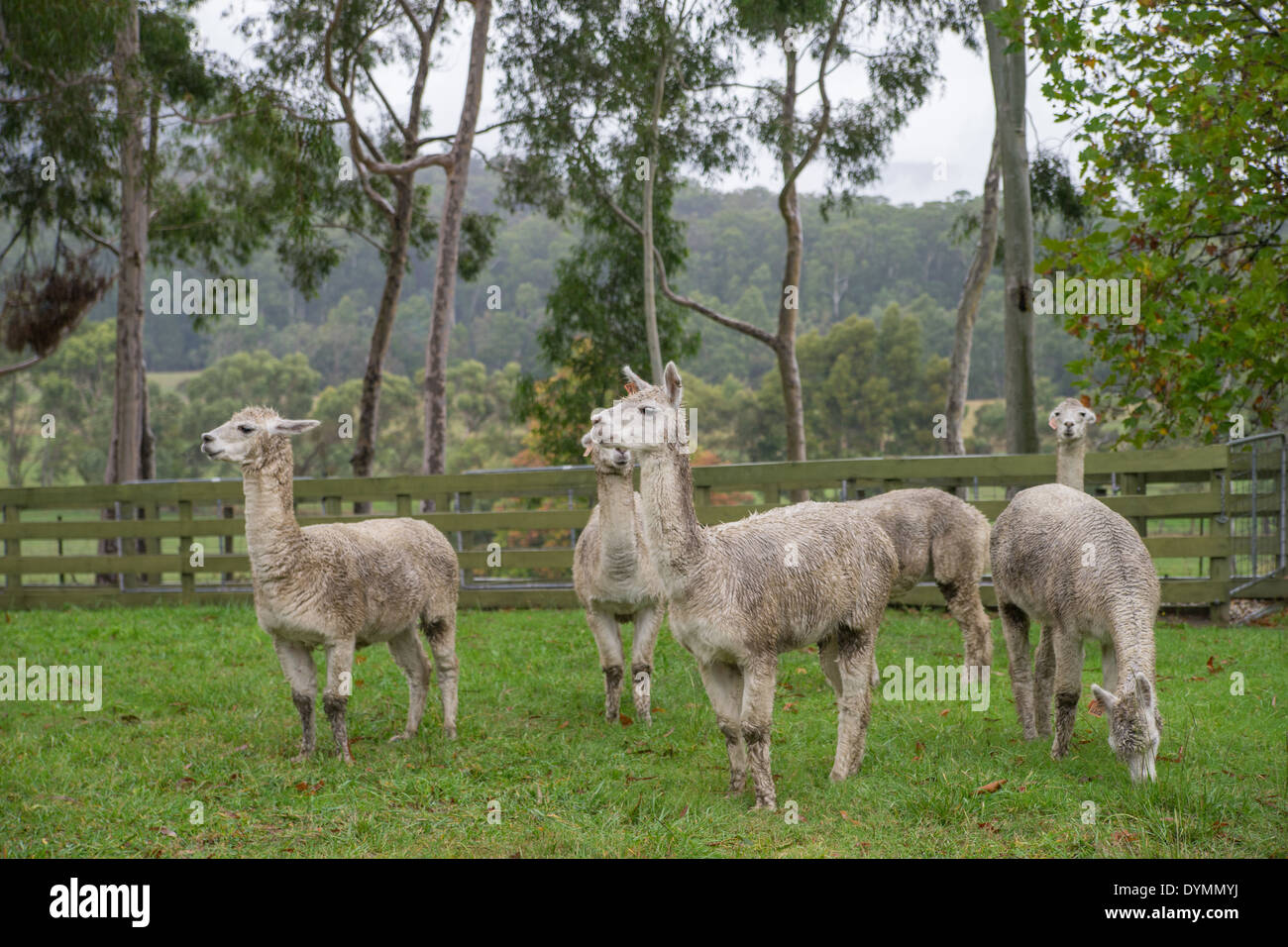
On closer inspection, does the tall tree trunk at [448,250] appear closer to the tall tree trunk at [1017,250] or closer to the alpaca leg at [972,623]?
the tall tree trunk at [1017,250]

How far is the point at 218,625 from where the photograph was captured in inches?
467

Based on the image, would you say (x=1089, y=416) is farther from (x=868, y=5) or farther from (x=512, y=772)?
(x=868, y=5)

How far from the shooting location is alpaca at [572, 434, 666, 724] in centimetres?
725

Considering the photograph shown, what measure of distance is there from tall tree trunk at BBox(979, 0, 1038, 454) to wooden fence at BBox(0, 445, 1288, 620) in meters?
1.19

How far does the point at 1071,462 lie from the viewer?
24.8ft

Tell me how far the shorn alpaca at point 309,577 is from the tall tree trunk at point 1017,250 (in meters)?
8.83

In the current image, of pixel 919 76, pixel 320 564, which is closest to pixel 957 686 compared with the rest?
pixel 320 564

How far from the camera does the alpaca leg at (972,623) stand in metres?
8.06

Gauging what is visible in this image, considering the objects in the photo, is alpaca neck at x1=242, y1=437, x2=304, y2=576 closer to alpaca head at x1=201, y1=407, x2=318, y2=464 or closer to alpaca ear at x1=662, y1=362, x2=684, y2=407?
alpaca head at x1=201, y1=407, x2=318, y2=464

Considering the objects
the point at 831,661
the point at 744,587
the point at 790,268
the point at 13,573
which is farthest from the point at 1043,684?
the point at 790,268

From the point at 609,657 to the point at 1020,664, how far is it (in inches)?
107

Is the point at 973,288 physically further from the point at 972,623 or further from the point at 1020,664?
the point at 1020,664

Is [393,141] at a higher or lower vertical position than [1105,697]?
higher

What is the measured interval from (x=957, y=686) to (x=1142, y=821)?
10.6ft
